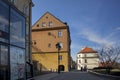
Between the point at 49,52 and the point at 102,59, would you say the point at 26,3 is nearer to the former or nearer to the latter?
the point at 102,59

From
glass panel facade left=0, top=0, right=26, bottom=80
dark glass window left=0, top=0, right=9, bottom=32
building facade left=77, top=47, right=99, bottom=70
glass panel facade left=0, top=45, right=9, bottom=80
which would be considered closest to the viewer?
dark glass window left=0, top=0, right=9, bottom=32

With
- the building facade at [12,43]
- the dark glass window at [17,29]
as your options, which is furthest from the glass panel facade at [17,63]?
the dark glass window at [17,29]

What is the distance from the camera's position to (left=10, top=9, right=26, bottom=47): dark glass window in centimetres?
1129

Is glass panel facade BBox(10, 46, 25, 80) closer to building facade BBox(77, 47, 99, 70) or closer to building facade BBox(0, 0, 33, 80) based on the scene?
building facade BBox(0, 0, 33, 80)

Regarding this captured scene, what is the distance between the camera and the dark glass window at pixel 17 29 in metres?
11.3

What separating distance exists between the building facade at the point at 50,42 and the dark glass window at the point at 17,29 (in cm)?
5932

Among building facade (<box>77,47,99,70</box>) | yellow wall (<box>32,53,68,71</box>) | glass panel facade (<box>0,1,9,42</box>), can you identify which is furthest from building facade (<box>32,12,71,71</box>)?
building facade (<box>77,47,99,70</box>)

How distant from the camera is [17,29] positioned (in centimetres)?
1184

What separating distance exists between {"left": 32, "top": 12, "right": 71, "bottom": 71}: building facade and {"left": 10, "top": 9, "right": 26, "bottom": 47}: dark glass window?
195 feet

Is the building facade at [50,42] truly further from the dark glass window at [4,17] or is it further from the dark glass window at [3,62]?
the dark glass window at [4,17]

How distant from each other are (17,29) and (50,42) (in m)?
61.7

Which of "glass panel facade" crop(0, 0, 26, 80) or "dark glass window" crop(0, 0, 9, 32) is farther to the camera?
"glass panel facade" crop(0, 0, 26, 80)

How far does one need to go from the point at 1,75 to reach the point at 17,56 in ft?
5.55

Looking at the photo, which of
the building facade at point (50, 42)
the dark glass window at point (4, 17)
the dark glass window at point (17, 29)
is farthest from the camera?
the building facade at point (50, 42)
